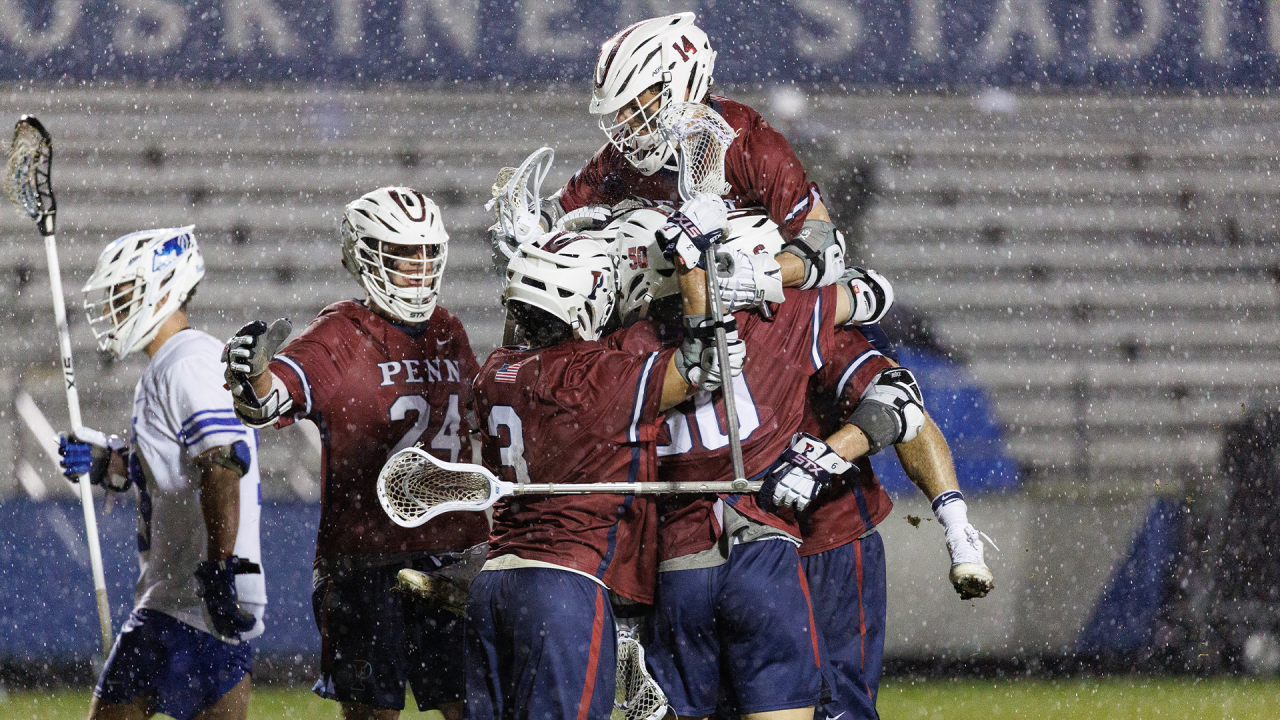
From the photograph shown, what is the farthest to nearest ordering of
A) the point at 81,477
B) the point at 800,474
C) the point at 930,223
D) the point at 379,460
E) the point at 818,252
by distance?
the point at 930,223 < the point at 81,477 < the point at 379,460 < the point at 818,252 < the point at 800,474

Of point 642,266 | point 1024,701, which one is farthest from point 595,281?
point 1024,701

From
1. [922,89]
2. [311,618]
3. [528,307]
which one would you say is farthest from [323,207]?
[528,307]

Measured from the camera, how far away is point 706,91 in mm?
3592

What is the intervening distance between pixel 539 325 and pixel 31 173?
2596mm

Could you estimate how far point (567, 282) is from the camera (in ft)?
9.80

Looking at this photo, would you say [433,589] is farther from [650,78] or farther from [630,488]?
[650,78]

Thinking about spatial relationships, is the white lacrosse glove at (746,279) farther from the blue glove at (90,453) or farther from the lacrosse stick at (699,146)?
the blue glove at (90,453)

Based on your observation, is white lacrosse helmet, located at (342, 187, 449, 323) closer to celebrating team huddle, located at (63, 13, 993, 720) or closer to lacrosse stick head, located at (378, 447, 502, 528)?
celebrating team huddle, located at (63, 13, 993, 720)

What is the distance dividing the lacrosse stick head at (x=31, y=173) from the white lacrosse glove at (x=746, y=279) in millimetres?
2749

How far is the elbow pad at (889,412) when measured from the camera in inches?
127

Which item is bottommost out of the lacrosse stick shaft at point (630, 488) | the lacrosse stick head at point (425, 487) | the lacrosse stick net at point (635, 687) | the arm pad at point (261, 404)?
the lacrosse stick net at point (635, 687)

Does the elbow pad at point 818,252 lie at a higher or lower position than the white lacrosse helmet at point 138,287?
higher

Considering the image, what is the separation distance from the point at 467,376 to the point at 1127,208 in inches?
302

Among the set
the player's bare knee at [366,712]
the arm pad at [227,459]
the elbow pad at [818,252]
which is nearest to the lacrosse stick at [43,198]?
the arm pad at [227,459]
